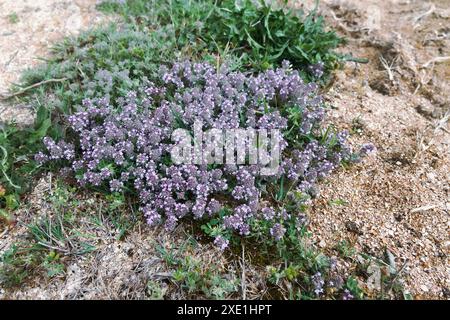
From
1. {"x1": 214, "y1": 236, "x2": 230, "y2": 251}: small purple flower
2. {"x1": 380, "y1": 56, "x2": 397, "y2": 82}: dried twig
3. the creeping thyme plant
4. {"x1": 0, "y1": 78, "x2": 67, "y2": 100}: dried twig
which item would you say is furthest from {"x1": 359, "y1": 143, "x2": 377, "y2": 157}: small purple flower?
{"x1": 0, "y1": 78, "x2": 67, "y2": 100}: dried twig

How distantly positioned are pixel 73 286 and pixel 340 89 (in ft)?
10.9

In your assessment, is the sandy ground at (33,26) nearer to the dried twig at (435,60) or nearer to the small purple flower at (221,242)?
the small purple flower at (221,242)

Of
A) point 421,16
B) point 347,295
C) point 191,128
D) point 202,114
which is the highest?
point 421,16

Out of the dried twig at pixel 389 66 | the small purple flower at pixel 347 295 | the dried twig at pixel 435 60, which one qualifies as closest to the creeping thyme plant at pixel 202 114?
the small purple flower at pixel 347 295

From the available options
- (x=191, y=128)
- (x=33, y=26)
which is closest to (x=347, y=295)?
(x=191, y=128)

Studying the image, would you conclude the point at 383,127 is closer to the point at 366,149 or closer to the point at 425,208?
the point at 366,149

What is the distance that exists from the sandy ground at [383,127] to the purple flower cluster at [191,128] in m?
0.34

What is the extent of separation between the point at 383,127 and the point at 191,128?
197 cm

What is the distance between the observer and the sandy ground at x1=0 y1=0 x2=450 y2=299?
3.43 meters

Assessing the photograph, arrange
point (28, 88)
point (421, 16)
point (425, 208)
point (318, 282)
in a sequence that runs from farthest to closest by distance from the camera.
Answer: point (421, 16)
point (28, 88)
point (425, 208)
point (318, 282)

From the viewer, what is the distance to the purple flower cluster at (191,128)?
3.51 meters

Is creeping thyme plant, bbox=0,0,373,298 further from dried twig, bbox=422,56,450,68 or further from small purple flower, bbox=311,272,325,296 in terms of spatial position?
dried twig, bbox=422,56,450,68

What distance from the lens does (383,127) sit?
13.9 ft

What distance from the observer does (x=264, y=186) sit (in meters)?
3.63
